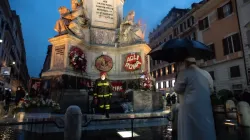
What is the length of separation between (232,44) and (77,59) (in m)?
22.1

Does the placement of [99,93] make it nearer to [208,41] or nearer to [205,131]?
[205,131]

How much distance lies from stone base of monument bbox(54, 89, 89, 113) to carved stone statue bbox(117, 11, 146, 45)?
5798mm

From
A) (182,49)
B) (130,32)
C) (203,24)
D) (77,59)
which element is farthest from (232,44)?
(182,49)

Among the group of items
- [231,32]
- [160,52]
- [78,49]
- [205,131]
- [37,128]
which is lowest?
[37,128]

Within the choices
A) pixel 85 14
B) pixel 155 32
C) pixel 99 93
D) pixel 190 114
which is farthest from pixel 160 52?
pixel 155 32

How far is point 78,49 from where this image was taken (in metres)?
11.1

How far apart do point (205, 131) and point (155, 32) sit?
54.1 metres

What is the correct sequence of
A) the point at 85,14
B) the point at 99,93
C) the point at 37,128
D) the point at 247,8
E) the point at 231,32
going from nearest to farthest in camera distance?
1. the point at 37,128
2. the point at 99,93
3. the point at 85,14
4. the point at 247,8
5. the point at 231,32

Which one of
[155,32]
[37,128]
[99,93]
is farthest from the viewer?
[155,32]

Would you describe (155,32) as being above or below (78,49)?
above

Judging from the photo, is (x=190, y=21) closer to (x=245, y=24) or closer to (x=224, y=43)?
(x=224, y=43)

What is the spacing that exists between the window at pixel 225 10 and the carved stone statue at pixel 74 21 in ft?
69.5

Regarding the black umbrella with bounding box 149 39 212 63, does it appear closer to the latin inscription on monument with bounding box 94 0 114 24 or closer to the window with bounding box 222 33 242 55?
the latin inscription on monument with bounding box 94 0 114 24

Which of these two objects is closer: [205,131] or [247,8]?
[205,131]
